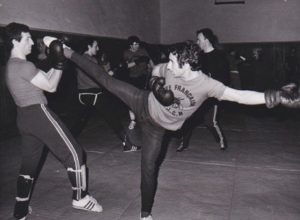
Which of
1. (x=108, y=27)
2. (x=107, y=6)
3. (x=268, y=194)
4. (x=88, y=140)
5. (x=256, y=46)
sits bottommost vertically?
(x=88, y=140)

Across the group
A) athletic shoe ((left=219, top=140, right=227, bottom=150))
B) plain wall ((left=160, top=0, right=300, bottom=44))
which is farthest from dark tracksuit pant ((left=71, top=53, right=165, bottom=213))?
plain wall ((left=160, top=0, right=300, bottom=44))

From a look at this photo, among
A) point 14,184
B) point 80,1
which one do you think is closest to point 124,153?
point 14,184

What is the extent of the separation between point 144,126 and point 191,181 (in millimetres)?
1614

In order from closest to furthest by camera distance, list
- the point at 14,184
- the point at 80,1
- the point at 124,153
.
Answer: the point at 14,184 → the point at 124,153 → the point at 80,1

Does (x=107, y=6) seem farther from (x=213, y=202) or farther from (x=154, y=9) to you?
(x=213, y=202)

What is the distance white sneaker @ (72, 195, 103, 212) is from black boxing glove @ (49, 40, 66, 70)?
1.41 metres

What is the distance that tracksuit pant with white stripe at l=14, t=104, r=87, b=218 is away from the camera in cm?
292

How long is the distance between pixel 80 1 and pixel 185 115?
5.73 m

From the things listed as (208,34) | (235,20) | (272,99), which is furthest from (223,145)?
(235,20)

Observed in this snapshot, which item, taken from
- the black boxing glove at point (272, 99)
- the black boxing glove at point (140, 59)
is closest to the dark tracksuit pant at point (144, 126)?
the black boxing glove at point (272, 99)

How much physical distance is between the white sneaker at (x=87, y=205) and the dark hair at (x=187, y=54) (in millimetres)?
1748

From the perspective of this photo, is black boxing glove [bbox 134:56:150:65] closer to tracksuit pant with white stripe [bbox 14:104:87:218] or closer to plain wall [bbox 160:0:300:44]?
tracksuit pant with white stripe [bbox 14:104:87:218]

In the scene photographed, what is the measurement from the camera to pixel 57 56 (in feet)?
9.43

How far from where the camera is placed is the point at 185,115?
2.87m
